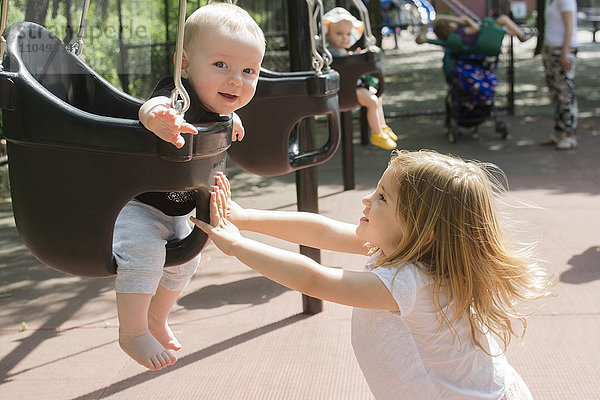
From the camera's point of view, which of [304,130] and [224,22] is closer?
[224,22]

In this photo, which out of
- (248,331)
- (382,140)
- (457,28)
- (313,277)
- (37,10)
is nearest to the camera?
(313,277)

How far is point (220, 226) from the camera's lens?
2.14 m

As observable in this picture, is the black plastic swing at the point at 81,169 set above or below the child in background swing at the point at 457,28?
below

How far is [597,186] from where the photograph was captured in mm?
6156

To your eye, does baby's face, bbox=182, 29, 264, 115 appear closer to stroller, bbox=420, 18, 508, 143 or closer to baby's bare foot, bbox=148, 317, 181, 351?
baby's bare foot, bbox=148, 317, 181, 351

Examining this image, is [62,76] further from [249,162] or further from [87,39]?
[87,39]

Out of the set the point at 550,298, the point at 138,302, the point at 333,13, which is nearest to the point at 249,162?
the point at 138,302

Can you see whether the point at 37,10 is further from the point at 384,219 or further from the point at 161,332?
the point at 384,219

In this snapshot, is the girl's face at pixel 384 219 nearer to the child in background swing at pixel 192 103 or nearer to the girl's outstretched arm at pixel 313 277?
the girl's outstretched arm at pixel 313 277

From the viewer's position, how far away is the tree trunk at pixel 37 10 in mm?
3969

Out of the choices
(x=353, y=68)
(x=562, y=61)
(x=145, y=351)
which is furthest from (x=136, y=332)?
(x=562, y=61)

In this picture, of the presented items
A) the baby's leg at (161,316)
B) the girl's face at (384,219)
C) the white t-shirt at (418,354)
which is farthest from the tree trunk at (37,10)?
the white t-shirt at (418,354)

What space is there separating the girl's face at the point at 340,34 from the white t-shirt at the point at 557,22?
261 cm

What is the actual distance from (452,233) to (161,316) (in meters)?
0.98
